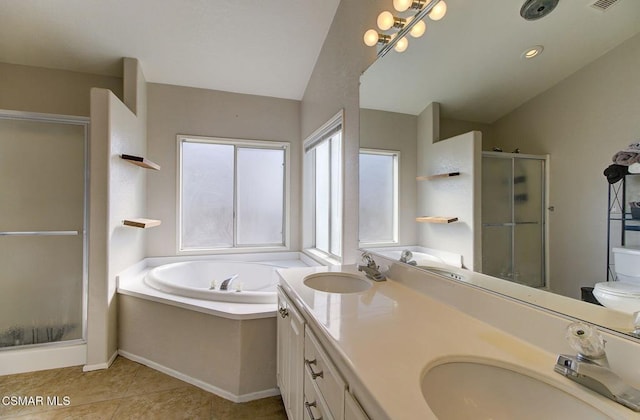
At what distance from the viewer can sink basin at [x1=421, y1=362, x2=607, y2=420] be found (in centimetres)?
68

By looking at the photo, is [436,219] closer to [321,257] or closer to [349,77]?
[349,77]

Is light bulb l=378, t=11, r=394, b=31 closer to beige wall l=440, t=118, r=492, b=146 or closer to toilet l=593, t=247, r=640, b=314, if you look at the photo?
beige wall l=440, t=118, r=492, b=146

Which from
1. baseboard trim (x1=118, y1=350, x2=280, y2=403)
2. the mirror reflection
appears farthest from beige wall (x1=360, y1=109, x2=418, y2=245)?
baseboard trim (x1=118, y1=350, x2=280, y2=403)

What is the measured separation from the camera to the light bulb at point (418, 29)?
143 centimetres

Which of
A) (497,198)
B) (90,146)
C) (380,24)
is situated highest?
(380,24)

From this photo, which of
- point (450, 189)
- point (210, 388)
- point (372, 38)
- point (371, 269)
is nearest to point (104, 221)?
point (210, 388)

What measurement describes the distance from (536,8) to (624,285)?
0.84 metres

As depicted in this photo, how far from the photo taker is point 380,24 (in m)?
1.60

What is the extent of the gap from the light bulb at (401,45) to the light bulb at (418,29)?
0.05 meters

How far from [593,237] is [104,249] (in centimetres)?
289

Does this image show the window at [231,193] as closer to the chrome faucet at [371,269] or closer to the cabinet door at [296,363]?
the chrome faucet at [371,269]

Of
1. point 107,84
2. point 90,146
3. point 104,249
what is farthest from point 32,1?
point 104,249

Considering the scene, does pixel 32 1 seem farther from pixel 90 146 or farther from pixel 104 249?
pixel 104 249

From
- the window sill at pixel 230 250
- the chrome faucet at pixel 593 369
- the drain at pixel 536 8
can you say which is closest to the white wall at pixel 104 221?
the window sill at pixel 230 250
